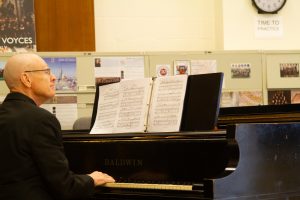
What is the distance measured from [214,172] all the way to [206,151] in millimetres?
93

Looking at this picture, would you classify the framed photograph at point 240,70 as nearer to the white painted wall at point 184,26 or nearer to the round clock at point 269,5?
the white painted wall at point 184,26

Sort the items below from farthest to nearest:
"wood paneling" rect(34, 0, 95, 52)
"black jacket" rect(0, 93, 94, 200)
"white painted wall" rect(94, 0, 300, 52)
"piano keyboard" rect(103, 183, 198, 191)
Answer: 1. "white painted wall" rect(94, 0, 300, 52)
2. "wood paneling" rect(34, 0, 95, 52)
3. "piano keyboard" rect(103, 183, 198, 191)
4. "black jacket" rect(0, 93, 94, 200)

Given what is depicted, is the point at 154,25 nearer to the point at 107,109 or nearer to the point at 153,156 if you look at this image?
the point at 107,109

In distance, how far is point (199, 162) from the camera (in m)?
2.18

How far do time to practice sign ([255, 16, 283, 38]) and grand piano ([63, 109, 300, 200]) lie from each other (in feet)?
10.5

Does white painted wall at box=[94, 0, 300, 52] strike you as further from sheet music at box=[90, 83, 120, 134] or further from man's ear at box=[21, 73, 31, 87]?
man's ear at box=[21, 73, 31, 87]

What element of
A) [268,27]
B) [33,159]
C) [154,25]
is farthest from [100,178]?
[268,27]

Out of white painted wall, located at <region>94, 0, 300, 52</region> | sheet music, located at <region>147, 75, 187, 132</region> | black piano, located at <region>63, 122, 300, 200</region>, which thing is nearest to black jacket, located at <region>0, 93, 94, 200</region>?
black piano, located at <region>63, 122, 300, 200</region>

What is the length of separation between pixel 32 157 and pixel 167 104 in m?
0.70

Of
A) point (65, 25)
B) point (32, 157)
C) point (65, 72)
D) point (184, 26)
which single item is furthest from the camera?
point (184, 26)

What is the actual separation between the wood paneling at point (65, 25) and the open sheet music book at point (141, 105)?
229 cm

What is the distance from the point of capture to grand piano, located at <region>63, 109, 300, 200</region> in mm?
1959

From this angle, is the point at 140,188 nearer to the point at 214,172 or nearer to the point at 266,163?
the point at 214,172

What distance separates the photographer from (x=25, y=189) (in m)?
1.99
